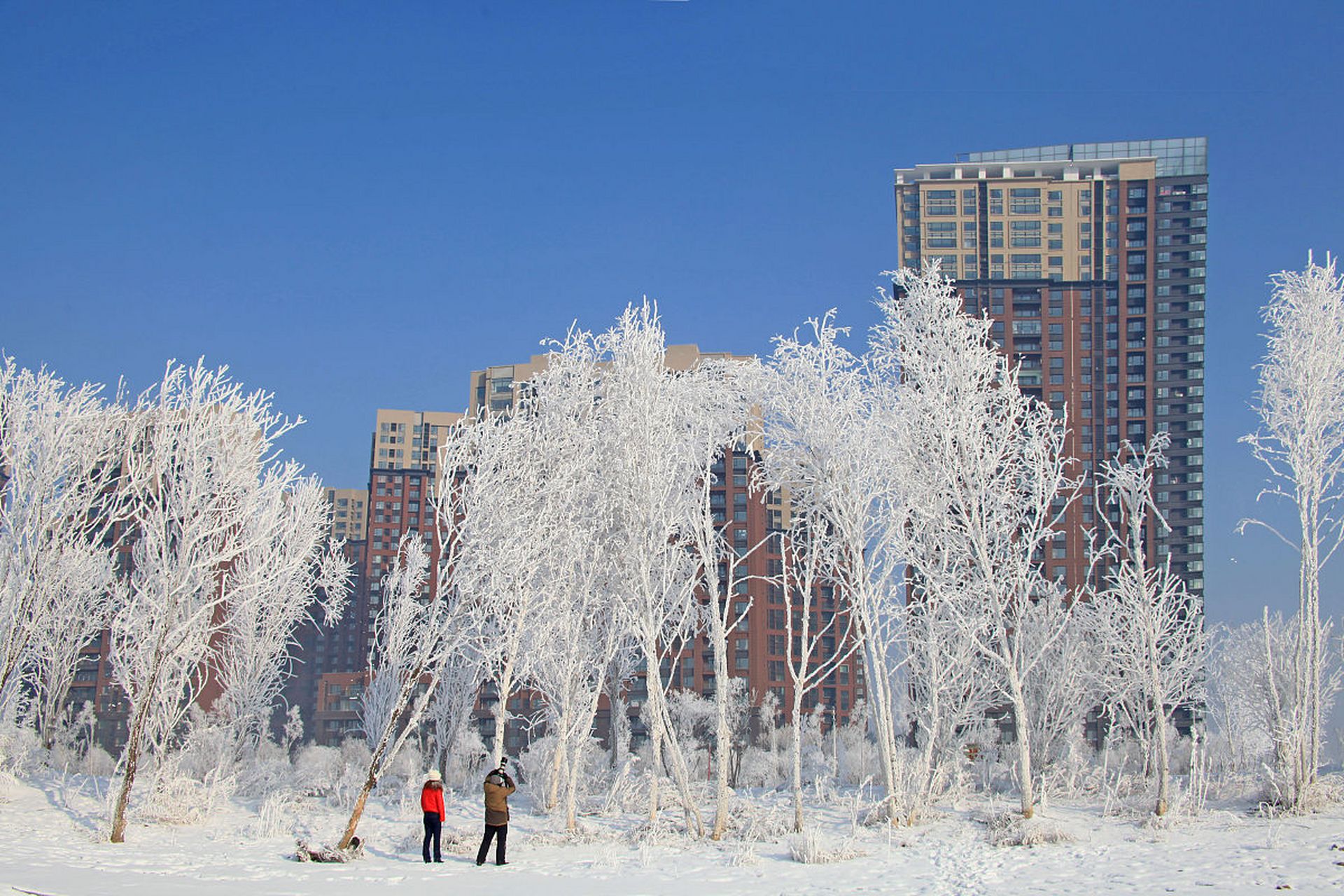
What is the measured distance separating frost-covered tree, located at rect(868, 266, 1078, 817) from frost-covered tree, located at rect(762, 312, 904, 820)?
21.0 inches

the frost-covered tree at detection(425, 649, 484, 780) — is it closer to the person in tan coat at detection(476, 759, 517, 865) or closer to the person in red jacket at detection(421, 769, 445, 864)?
the person in red jacket at detection(421, 769, 445, 864)

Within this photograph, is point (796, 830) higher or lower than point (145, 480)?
lower

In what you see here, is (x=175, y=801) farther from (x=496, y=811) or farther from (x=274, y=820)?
(x=496, y=811)

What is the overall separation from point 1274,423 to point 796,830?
11366 mm

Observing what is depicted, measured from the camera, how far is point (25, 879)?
1138cm

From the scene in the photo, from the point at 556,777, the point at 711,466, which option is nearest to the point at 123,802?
the point at 556,777

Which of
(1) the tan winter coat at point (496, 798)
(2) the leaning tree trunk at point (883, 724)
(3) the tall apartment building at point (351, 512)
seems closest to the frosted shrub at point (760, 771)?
(2) the leaning tree trunk at point (883, 724)

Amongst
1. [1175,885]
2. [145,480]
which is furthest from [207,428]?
[1175,885]

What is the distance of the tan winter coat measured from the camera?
13469mm

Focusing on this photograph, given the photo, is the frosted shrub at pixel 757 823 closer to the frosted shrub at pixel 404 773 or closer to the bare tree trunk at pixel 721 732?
the bare tree trunk at pixel 721 732

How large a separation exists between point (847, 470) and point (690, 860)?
7.28 m

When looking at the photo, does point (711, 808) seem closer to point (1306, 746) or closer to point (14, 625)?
point (1306, 746)

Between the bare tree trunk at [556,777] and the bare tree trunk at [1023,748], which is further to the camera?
the bare tree trunk at [556,777]

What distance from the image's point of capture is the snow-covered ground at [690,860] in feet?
38.0
